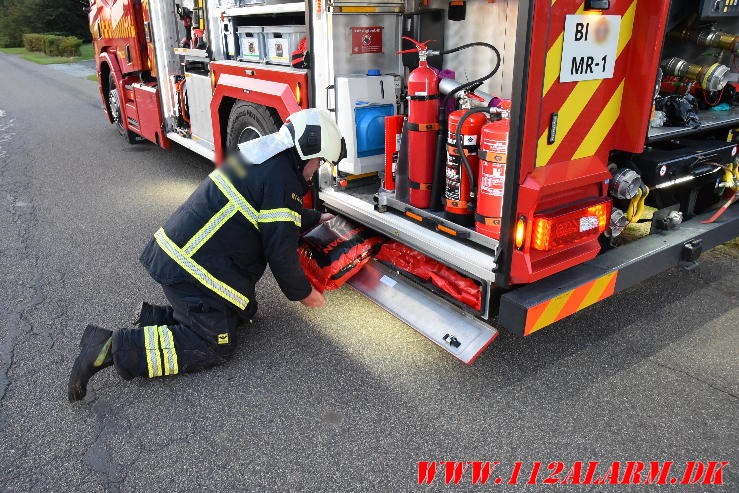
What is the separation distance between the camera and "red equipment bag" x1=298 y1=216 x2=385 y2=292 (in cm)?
321

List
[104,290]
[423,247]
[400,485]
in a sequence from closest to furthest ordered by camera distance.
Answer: [400,485]
[423,247]
[104,290]

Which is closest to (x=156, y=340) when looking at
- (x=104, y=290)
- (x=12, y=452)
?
(x=12, y=452)

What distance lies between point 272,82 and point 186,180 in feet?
9.55

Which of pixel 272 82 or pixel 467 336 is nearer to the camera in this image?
pixel 467 336

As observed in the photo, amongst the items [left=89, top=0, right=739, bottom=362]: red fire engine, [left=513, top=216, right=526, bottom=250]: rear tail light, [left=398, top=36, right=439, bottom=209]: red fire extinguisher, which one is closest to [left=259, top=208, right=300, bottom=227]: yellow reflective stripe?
[left=89, top=0, right=739, bottom=362]: red fire engine

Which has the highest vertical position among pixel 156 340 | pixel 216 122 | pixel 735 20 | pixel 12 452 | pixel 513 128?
pixel 735 20

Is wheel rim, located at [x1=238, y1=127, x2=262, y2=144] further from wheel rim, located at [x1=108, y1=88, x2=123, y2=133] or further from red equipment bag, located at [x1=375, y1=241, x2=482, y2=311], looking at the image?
wheel rim, located at [x1=108, y1=88, x2=123, y2=133]

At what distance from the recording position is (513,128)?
7.46 ft

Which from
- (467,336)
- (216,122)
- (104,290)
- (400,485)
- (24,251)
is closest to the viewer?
(400,485)

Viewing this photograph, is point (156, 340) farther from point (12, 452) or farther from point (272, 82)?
point (272, 82)

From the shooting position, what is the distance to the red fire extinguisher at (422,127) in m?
2.87

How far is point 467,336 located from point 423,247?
49 cm

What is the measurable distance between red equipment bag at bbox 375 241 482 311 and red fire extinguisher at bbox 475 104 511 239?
291 millimetres

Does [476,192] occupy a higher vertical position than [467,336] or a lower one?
higher
